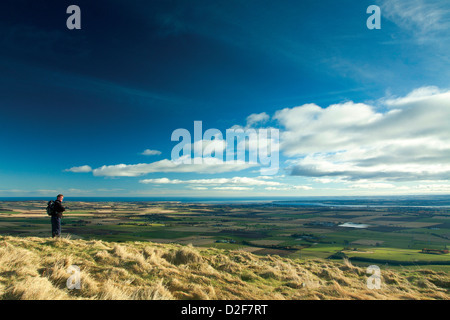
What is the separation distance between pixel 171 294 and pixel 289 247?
60.2m

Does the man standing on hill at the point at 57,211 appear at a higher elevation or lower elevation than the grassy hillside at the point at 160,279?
higher

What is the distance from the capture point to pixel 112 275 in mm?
10148

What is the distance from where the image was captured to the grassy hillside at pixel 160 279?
8.30 metres

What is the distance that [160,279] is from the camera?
10438 mm

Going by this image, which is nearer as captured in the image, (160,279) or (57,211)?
(160,279)

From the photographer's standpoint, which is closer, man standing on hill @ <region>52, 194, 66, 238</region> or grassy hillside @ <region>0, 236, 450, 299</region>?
grassy hillside @ <region>0, 236, 450, 299</region>

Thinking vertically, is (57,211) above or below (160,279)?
above

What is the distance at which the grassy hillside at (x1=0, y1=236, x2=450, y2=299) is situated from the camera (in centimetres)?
830

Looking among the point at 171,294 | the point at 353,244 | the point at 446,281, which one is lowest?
the point at 353,244

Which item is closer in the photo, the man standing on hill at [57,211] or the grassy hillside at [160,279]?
the grassy hillside at [160,279]

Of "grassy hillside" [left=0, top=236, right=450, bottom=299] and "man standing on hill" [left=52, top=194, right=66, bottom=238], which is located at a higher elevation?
"man standing on hill" [left=52, top=194, right=66, bottom=238]
